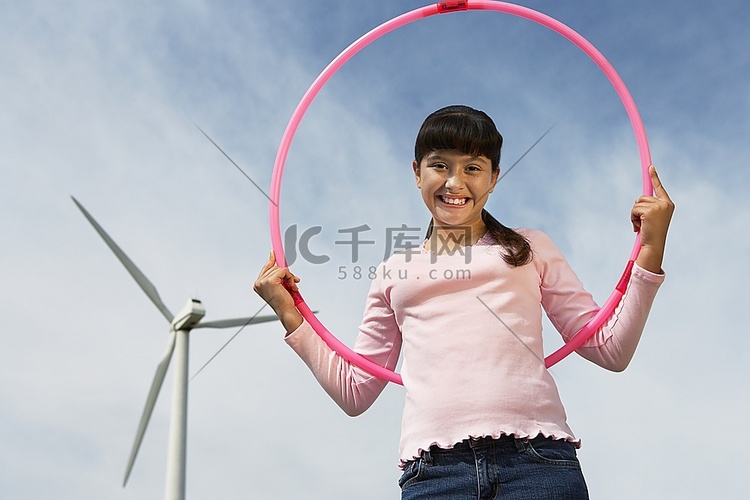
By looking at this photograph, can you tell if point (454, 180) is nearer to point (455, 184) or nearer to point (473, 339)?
point (455, 184)

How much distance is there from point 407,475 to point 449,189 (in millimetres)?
1430

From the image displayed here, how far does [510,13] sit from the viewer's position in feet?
17.1

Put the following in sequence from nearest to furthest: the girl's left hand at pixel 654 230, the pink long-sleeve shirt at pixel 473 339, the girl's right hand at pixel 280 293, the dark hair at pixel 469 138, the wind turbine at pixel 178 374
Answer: the pink long-sleeve shirt at pixel 473 339 → the girl's left hand at pixel 654 230 → the dark hair at pixel 469 138 → the girl's right hand at pixel 280 293 → the wind turbine at pixel 178 374

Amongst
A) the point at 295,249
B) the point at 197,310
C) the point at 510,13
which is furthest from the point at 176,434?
the point at 510,13

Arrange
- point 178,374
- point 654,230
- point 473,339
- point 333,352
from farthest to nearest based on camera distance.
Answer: point 178,374 < point 333,352 < point 654,230 < point 473,339

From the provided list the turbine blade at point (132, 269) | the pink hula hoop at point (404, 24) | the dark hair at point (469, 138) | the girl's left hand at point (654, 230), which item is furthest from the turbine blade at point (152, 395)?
the girl's left hand at point (654, 230)

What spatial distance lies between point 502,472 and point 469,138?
5.45 ft

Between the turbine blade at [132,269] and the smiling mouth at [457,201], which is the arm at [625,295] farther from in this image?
the turbine blade at [132,269]

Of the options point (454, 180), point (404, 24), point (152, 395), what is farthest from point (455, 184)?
point (152, 395)

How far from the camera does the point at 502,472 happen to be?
3834 millimetres

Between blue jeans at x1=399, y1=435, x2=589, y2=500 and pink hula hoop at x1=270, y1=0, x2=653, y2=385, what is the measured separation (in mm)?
758

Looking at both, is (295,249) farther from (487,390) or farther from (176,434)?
(176,434)

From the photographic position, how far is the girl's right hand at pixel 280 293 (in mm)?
4648

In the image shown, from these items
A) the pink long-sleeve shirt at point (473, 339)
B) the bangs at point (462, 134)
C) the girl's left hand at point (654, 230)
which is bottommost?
the pink long-sleeve shirt at point (473, 339)
